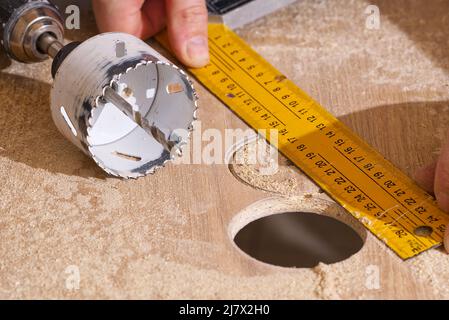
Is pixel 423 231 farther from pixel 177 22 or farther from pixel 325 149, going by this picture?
pixel 177 22

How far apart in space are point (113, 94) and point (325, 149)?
397mm

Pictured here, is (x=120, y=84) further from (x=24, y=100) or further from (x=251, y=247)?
(x=251, y=247)

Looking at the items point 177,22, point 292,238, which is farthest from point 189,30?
A: point 292,238

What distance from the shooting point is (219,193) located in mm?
1341

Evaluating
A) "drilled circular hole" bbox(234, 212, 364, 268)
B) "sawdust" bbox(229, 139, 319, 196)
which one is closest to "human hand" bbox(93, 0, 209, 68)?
"sawdust" bbox(229, 139, 319, 196)

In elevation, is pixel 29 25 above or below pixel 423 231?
above

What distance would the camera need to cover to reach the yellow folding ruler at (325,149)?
1.25 m

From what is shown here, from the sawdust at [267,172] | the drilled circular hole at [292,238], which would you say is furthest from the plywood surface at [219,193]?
the drilled circular hole at [292,238]

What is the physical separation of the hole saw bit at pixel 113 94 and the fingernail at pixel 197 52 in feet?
0.66

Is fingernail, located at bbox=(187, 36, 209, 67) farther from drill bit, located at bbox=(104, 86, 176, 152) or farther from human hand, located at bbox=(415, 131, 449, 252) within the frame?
human hand, located at bbox=(415, 131, 449, 252)

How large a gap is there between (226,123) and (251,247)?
52cm
